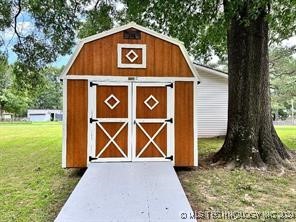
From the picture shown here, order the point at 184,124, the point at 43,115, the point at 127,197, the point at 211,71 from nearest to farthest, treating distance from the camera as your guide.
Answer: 1. the point at 127,197
2. the point at 184,124
3. the point at 211,71
4. the point at 43,115

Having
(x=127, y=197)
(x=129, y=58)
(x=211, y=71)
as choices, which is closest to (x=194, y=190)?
(x=127, y=197)

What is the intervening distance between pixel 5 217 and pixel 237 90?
5.85 metres

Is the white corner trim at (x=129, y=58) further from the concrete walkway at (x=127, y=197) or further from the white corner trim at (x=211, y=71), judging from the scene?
the white corner trim at (x=211, y=71)

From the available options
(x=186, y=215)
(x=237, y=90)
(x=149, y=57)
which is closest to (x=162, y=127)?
(x=149, y=57)

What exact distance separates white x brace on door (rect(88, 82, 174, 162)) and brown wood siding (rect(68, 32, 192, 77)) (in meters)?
0.30

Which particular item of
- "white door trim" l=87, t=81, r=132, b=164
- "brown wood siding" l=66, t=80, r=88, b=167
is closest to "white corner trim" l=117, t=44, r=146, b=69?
"white door trim" l=87, t=81, r=132, b=164

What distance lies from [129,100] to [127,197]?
9.92 feet

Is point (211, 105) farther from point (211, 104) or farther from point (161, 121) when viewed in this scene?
point (161, 121)

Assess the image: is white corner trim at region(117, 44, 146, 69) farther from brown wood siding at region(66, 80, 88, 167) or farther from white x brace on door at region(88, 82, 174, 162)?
brown wood siding at region(66, 80, 88, 167)

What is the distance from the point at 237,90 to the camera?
7.83 meters

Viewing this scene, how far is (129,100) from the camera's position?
7.13 meters

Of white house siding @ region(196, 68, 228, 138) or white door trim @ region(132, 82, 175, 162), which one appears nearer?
white door trim @ region(132, 82, 175, 162)

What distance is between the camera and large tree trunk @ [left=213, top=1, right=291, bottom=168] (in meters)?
7.45

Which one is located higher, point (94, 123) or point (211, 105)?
point (211, 105)
